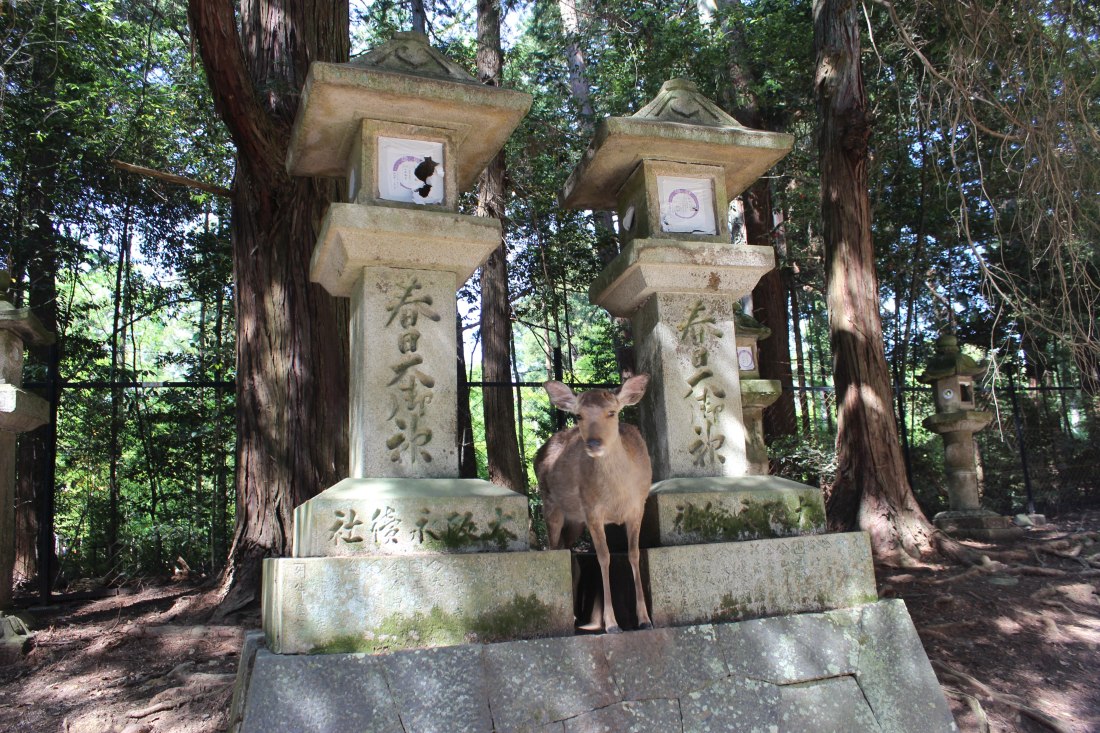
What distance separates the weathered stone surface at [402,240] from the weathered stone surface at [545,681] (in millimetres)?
1562

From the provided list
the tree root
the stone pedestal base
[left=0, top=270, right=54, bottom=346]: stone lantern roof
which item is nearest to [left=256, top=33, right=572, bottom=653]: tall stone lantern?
the tree root

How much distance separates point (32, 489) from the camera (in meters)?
8.90

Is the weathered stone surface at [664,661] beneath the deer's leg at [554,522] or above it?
beneath

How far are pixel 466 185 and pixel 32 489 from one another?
7.34 meters

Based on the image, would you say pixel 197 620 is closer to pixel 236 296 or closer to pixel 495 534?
pixel 236 296

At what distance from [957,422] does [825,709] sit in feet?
26.8

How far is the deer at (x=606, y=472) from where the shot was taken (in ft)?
10.8

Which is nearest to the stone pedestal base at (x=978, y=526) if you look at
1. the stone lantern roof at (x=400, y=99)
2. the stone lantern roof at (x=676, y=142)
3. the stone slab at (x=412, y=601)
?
the stone lantern roof at (x=676, y=142)

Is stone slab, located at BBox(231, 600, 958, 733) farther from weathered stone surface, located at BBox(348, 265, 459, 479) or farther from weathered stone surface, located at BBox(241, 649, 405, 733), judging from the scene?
weathered stone surface, located at BBox(348, 265, 459, 479)

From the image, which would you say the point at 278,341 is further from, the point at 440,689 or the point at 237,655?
the point at 440,689

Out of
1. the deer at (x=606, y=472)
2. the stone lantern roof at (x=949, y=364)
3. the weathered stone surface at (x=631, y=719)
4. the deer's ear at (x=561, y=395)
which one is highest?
the stone lantern roof at (x=949, y=364)

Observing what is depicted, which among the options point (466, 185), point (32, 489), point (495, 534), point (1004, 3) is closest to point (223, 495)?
point (32, 489)

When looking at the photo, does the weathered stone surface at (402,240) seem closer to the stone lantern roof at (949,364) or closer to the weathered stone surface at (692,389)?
the weathered stone surface at (692,389)

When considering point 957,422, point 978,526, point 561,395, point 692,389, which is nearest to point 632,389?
point 561,395
